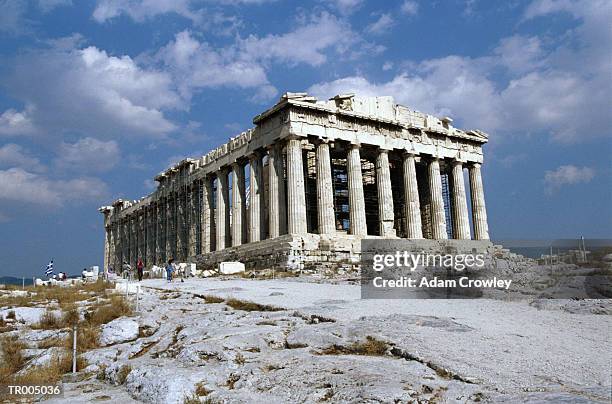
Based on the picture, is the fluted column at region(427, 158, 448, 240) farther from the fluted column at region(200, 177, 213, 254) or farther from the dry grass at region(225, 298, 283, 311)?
the dry grass at region(225, 298, 283, 311)

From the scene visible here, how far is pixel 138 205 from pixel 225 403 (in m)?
54.3

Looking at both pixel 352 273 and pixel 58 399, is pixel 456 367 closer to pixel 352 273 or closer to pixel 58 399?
pixel 58 399

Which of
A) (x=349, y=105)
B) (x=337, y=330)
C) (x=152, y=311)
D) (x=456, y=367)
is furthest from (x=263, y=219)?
(x=456, y=367)

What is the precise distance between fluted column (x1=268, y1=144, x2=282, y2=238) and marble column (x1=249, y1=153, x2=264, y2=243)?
131cm

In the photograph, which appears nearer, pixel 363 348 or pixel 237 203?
pixel 363 348

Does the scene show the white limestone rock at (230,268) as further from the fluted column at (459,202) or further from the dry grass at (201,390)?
the dry grass at (201,390)

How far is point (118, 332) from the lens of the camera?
11531 mm

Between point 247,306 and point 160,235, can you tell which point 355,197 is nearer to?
point 247,306

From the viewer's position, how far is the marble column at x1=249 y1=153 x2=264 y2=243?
34.3 m

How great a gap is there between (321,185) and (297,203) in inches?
85.8

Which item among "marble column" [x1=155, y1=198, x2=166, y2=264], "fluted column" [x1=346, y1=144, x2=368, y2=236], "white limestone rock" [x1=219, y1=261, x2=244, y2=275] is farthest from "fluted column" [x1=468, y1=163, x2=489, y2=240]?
"marble column" [x1=155, y1=198, x2=166, y2=264]

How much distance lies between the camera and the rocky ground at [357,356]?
232 inches

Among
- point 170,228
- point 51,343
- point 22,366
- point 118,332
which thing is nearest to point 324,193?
point 170,228

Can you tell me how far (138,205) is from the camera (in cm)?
5766
